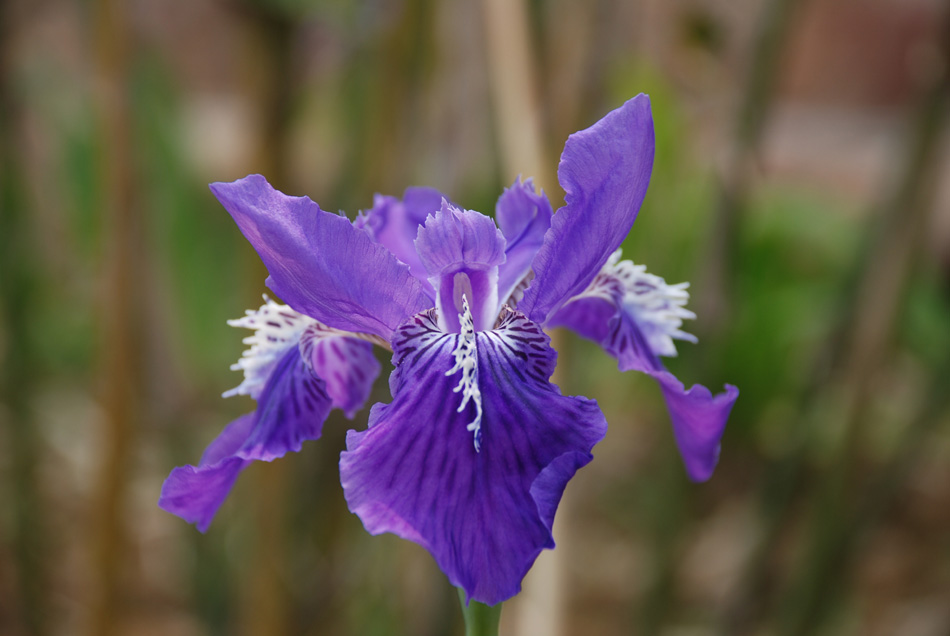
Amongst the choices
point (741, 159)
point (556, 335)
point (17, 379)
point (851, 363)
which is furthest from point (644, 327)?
point (17, 379)

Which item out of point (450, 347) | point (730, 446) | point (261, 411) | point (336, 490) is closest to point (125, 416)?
point (336, 490)

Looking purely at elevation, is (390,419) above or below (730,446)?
below

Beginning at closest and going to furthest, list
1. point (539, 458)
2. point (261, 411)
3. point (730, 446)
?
point (539, 458) → point (261, 411) → point (730, 446)

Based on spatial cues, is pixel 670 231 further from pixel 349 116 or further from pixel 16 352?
pixel 16 352

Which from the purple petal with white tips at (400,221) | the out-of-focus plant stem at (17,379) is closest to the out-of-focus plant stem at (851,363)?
the purple petal with white tips at (400,221)

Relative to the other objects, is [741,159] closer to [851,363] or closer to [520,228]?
[851,363]

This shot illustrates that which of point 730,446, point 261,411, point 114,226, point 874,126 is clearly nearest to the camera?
point 261,411
